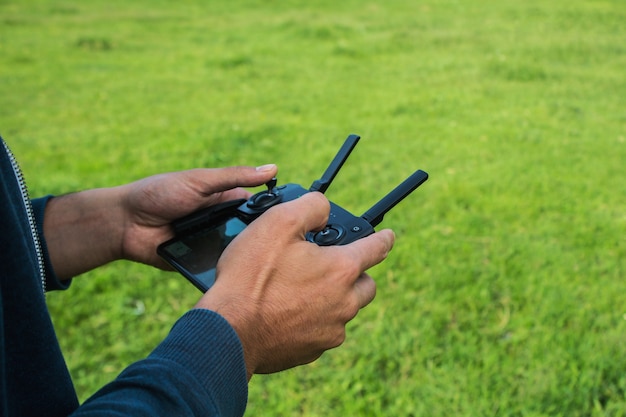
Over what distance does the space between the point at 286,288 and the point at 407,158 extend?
3.41m

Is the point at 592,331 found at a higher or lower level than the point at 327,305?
lower

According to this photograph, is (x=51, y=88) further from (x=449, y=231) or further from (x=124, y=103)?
(x=449, y=231)

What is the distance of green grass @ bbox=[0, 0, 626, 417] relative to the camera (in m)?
2.51

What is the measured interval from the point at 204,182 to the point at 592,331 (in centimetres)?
190

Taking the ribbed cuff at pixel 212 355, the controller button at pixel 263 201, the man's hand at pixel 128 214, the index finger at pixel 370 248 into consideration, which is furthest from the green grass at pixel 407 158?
the ribbed cuff at pixel 212 355

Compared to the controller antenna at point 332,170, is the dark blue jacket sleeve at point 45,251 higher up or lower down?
lower down

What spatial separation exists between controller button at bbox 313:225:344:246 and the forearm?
64 centimetres

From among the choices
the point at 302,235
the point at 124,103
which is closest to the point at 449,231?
the point at 302,235

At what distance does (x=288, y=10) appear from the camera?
1035cm

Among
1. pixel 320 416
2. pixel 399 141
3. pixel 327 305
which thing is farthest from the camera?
pixel 399 141

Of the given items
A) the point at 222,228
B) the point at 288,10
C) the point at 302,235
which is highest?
the point at 302,235

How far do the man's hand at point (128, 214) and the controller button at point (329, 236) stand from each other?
293 mm

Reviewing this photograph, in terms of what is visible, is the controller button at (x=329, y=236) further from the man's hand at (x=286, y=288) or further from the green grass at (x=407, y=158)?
the green grass at (x=407, y=158)

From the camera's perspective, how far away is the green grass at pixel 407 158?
8.23 feet
